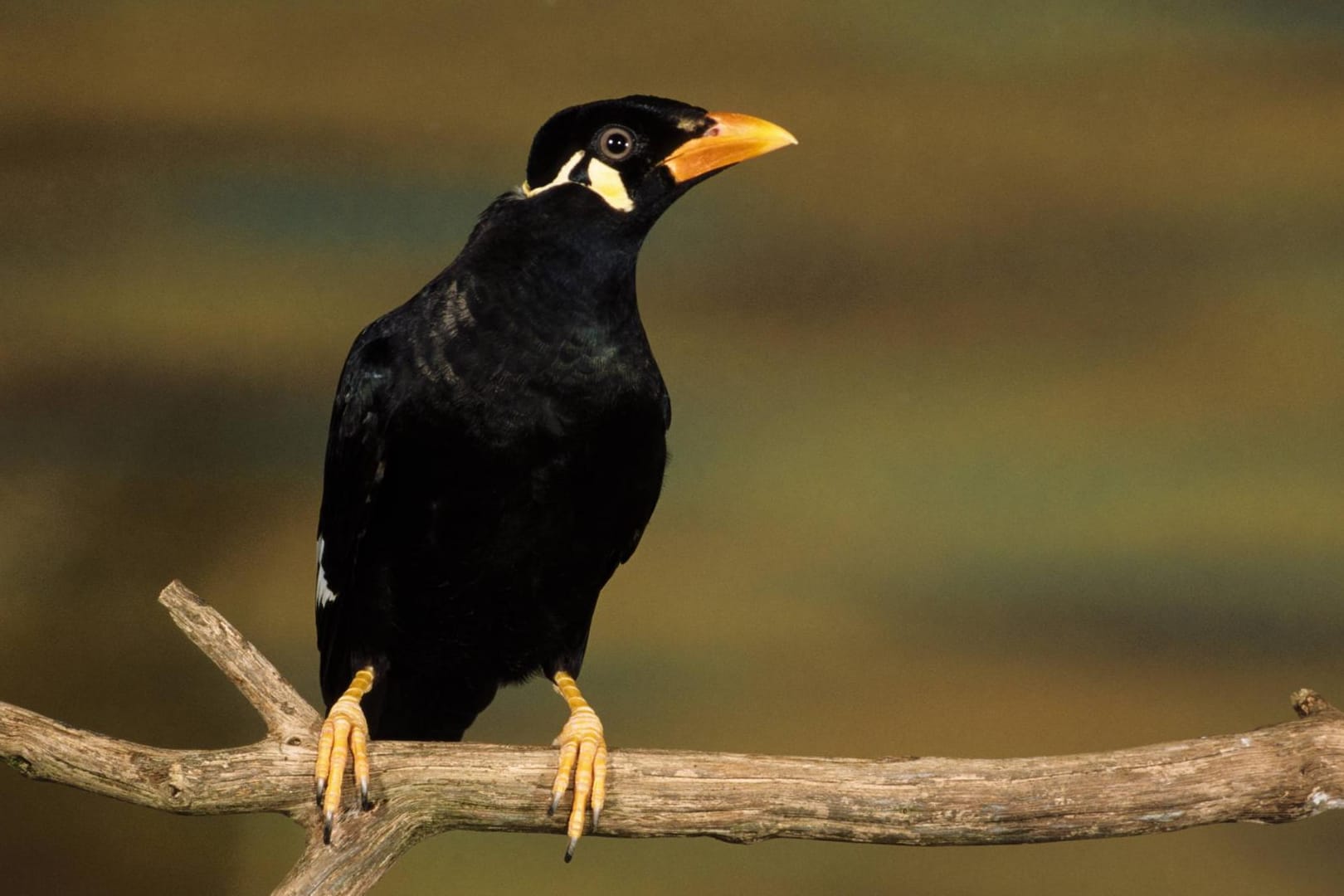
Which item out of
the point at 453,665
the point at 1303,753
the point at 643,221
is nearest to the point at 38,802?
the point at 453,665

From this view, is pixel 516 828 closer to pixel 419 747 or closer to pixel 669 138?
pixel 419 747

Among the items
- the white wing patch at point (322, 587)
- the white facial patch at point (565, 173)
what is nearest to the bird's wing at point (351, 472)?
the white wing patch at point (322, 587)

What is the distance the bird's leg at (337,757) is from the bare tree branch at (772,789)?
0.08 feet

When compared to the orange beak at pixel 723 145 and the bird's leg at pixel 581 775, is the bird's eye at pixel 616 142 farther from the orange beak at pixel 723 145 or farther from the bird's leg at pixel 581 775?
the bird's leg at pixel 581 775

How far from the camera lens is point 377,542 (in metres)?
2.77

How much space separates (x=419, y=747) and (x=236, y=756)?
28 cm

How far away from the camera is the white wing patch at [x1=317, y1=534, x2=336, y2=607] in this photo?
293 cm

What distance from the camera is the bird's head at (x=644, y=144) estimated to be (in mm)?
2648

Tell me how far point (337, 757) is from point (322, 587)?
18.0 inches

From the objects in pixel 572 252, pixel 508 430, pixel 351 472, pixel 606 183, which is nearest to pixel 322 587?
pixel 351 472

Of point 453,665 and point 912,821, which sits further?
point 453,665

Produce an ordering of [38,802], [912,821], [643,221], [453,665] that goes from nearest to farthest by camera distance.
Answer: [912,821]
[643,221]
[453,665]
[38,802]

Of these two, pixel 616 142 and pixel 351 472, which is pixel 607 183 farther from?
pixel 351 472

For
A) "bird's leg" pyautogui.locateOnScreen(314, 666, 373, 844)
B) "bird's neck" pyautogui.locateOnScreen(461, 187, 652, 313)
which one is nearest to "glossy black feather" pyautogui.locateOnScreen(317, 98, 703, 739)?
"bird's neck" pyautogui.locateOnScreen(461, 187, 652, 313)
